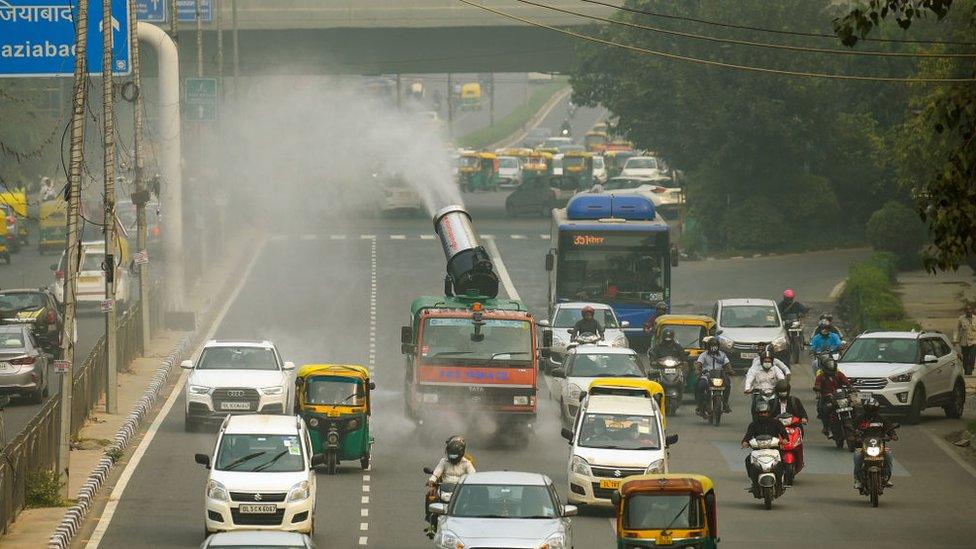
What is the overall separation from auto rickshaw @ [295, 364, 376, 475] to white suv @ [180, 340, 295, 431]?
3.82 metres

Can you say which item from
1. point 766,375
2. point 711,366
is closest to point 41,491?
point 766,375

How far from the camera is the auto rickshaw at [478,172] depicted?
99.5m

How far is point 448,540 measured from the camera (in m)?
20.6

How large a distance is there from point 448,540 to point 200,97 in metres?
39.9

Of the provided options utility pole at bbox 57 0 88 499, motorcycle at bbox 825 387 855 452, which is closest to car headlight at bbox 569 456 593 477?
motorcycle at bbox 825 387 855 452

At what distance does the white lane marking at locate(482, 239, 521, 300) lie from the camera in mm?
55934

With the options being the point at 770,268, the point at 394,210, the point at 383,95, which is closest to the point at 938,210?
the point at 770,268

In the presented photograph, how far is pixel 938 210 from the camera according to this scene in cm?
1742

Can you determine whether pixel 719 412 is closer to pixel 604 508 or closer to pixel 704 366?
pixel 704 366

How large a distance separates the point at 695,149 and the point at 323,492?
45.8 metres

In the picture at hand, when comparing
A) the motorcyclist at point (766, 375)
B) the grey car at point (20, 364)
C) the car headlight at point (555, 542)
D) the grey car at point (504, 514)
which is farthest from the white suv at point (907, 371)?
the grey car at point (20, 364)

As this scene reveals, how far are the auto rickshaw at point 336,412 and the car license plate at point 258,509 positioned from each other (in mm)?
5885

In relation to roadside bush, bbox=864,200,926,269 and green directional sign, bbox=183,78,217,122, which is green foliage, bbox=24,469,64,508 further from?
roadside bush, bbox=864,200,926,269

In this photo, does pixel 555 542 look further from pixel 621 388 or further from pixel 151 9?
pixel 151 9
